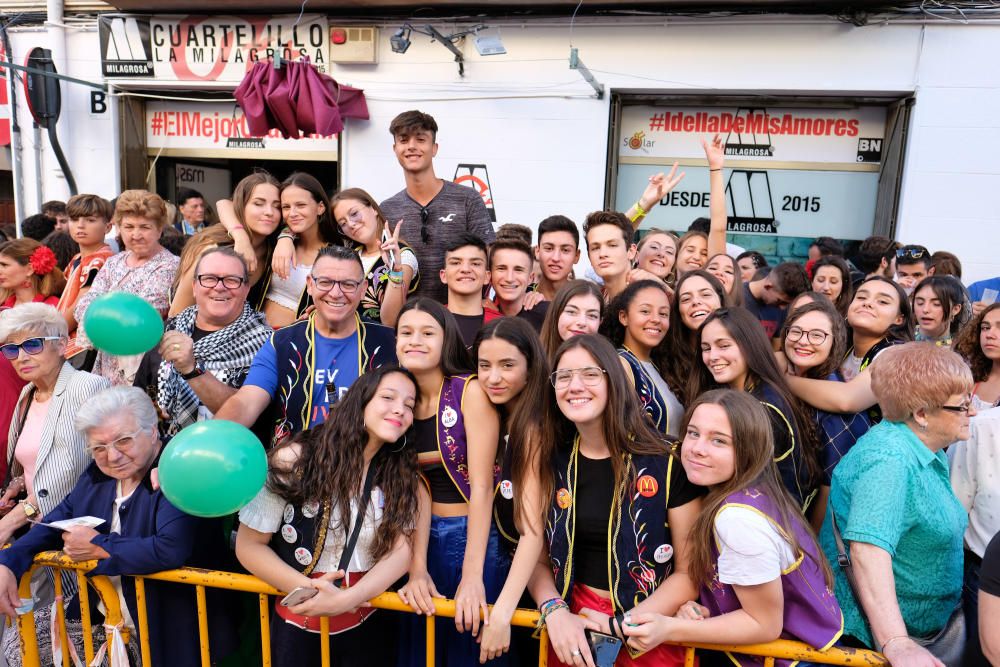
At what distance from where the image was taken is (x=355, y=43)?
6.98 meters

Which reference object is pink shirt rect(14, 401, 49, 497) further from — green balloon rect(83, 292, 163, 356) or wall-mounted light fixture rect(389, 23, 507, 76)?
wall-mounted light fixture rect(389, 23, 507, 76)

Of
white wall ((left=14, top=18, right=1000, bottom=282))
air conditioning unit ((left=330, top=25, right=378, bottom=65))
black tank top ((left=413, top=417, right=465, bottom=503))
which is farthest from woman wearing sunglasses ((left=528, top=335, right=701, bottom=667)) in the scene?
air conditioning unit ((left=330, top=25, right=378, bottom=65))

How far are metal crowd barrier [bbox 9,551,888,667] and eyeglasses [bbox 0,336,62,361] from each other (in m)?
0.90

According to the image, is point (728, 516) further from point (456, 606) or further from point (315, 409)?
point (315, 409)

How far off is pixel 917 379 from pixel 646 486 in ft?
3.05

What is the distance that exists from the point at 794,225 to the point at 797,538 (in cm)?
566

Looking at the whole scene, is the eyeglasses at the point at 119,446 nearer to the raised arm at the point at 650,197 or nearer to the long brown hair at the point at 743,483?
the long brown hair at the point at 743,483

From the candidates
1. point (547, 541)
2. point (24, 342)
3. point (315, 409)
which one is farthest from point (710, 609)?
point (24, 342)

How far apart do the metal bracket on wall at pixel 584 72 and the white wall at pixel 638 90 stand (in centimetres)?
11

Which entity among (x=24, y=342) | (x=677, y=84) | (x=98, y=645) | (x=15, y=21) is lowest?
(x=98, y=645)

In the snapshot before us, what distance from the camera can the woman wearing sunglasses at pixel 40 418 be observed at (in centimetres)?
261

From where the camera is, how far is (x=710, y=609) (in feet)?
6.59

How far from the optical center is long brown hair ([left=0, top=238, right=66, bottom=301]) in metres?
4.05

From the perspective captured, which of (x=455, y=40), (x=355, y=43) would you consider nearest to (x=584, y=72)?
(x=455, y=40)
